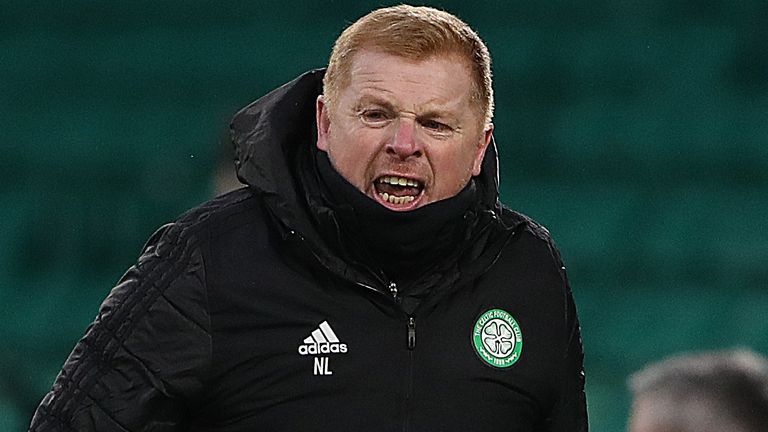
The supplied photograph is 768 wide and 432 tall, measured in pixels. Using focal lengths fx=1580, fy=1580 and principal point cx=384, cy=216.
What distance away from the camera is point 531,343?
2.32m

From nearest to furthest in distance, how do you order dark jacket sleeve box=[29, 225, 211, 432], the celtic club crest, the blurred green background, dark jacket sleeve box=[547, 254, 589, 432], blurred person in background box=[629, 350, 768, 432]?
1. blurred person in background box=[629, 350, 768, 432]
2. dark jacket sleeve box=[29, 225, 211, 432]
3. the celtic club crest
4. dark jacket sleeve box=[547, 254, 589, 432]
5. the blurred green background

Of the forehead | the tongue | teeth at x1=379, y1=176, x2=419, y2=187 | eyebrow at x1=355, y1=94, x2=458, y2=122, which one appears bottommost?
the tongue

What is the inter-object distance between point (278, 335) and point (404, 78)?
1.29 feet

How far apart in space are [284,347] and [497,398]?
0.32 m

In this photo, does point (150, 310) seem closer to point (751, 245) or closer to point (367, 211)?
point (367, 211)

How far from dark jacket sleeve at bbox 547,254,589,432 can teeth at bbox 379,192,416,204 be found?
38 centimetres

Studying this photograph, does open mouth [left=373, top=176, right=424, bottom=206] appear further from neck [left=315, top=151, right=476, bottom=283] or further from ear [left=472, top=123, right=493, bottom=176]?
ear [left=472, top=123, right=493, bottom=176]

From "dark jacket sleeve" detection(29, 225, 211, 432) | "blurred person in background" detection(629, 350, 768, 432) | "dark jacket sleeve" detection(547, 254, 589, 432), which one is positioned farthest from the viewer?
"dark jacket sleeve" detection(547, 254, 589, 432)

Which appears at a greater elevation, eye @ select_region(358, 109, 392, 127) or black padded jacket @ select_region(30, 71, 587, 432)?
eye @ select_region(358, 109, 392, 127)

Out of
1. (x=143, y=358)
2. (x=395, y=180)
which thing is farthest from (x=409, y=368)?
(x=143, y=358)

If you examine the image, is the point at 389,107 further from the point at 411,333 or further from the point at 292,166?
the point at 411,333

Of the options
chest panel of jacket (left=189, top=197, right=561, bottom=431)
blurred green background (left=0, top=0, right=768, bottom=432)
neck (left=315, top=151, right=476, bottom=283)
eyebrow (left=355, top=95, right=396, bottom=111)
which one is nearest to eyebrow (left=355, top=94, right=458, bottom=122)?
eyebrow (left=355, top=95, right=396, bottom=111)

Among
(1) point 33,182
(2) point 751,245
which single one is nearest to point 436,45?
(2) point 751,245

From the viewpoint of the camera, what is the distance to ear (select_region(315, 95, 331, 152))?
7.26 feet
